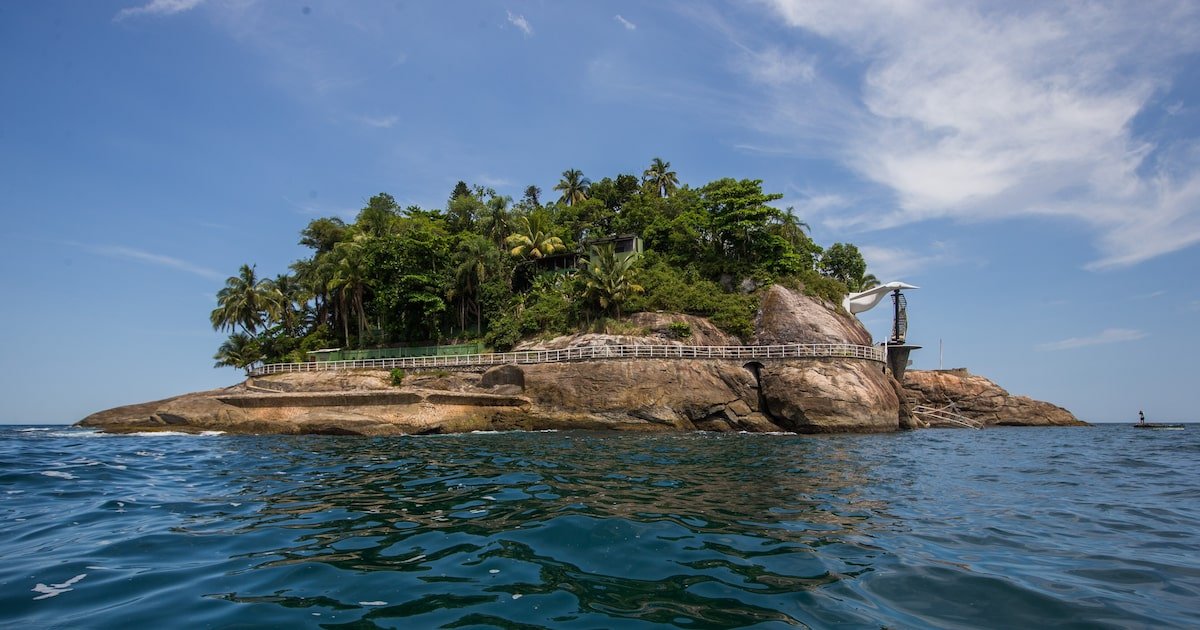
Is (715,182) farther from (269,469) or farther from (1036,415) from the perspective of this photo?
(269,469)

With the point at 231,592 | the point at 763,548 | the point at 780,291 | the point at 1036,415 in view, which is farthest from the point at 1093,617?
the point at 1036,415

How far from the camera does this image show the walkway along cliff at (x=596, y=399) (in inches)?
1143

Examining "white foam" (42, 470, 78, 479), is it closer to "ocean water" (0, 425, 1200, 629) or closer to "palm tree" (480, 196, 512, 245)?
"ocean water" (0, 425, 1200, 629)

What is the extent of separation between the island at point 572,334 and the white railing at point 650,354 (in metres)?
0.14

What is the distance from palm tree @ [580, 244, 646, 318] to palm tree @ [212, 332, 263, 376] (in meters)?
30.7

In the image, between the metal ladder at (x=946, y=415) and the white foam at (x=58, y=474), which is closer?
the white foam at (x=58, y=474)

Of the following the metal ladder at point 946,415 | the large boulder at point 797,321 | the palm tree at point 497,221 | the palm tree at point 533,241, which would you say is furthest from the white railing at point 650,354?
the palm tree at point 497,221

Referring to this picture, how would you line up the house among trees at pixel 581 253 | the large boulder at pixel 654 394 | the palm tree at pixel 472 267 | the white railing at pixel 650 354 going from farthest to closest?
the house among trees at pixel 581 253
the palm tree at pixel 472 267
the white railing at pixel 650 354
the large boulder at pixel 654 394

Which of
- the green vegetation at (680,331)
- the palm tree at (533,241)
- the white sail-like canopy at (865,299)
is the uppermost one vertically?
the palm tree at (533,241)

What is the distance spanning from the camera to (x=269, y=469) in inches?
499

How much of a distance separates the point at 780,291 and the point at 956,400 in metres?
20.5

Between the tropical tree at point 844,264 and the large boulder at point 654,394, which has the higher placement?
the tropical tree at point 844,264

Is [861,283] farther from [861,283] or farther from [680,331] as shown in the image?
[680,331]

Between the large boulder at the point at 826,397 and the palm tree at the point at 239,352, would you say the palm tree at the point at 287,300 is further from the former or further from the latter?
the large boulder at the point at 826,397
